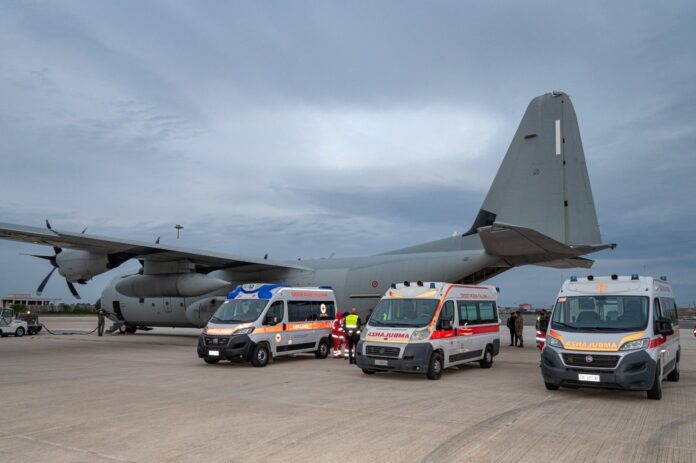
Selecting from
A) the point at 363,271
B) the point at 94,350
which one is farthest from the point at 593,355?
the point at 94,350

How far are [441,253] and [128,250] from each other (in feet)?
39.2

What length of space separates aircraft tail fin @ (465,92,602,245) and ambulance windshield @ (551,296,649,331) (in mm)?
6325

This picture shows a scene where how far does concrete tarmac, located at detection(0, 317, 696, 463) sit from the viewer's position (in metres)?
6.31

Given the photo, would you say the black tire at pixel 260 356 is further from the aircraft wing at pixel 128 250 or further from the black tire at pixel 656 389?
the black tire at pixel 656 389

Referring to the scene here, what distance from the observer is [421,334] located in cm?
1255

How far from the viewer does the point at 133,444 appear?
6.60m

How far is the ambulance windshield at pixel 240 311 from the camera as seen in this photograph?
15719 mm

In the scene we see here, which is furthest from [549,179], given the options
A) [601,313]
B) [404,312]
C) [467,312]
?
[601,313]

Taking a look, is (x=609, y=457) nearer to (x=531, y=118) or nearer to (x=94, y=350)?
(x=531, y=118)

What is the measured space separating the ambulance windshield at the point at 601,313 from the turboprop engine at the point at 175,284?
15341 millimetres

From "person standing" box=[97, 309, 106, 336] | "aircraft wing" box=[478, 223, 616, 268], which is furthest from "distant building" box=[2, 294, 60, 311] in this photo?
"aircraft wing" box=[478, 223, 616, 268]

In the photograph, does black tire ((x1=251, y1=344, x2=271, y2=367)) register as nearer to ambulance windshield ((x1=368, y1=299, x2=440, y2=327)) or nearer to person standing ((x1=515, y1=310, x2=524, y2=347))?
ambulance windshield ((x1=368, y1=299, x2=440, y2=327))

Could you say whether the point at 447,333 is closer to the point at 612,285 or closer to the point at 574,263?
the point at 612,285

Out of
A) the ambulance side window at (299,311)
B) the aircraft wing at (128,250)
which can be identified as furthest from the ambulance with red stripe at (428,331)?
the aircraft wing at (128,250)
